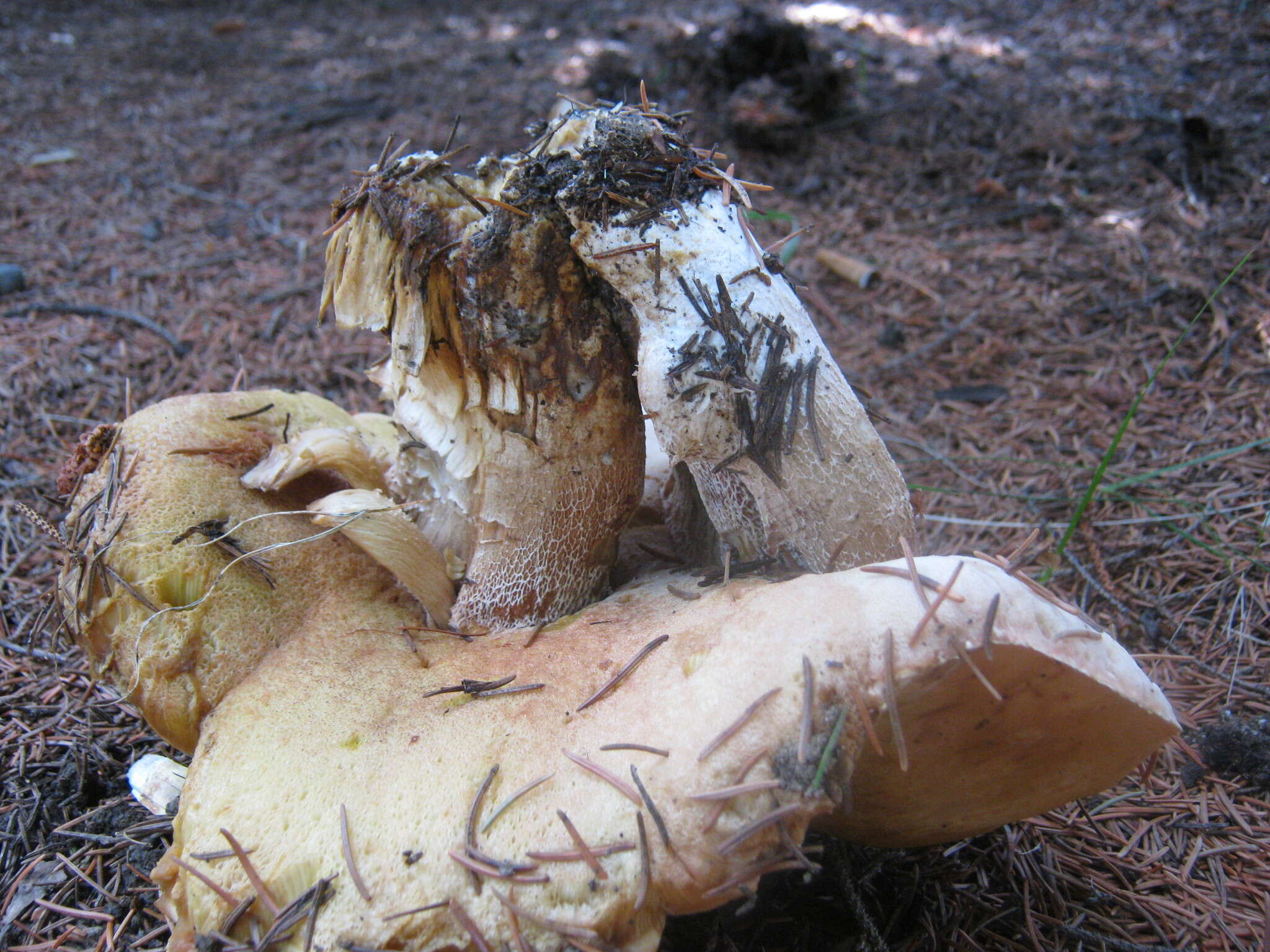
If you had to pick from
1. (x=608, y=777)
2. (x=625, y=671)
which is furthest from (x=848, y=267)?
(x=608, y=777)

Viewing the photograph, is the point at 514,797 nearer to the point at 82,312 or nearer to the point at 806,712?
the point at 806,712

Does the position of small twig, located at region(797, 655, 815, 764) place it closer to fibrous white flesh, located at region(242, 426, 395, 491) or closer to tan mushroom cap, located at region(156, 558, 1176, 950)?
tan mushroom cap, located at region(156, 558, 1176, 950)

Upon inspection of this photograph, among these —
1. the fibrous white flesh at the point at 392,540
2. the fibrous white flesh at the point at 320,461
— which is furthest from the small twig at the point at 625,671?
the fibrous white flesh at the point at 320,461

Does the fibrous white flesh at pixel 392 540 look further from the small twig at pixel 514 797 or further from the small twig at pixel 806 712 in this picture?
the small twig at pixel 806 712

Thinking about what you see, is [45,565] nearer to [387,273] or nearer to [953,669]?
[387,273]

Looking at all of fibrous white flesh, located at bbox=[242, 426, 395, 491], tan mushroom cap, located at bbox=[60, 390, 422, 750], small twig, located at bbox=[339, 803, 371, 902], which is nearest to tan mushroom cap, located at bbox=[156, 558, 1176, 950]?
small twig, located at bbox=[339, 803, 371, 902]

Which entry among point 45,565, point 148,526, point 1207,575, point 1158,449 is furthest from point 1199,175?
point 45,565
